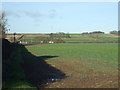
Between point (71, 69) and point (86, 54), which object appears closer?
point (71, 69)

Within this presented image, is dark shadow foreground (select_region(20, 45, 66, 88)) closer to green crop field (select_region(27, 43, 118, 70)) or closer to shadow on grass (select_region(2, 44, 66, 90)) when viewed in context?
shadow on grass (select_region(2, 44, 66, 90))

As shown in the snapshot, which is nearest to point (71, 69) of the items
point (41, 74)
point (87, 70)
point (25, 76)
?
point (87, 70)

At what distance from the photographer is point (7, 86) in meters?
11.6

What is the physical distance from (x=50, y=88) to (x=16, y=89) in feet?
7.62

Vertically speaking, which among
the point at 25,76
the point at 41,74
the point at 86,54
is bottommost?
the point at 86,54

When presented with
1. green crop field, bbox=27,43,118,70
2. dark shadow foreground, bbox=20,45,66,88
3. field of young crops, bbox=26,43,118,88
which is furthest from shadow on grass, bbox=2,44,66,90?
green crop field, bbox=27,43,118,70

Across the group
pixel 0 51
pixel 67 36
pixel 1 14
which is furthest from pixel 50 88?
pixel 67 36

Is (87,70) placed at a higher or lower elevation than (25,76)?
lower

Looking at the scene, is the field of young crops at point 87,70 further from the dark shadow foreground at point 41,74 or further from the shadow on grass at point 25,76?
the shadow on grass at point 25,76

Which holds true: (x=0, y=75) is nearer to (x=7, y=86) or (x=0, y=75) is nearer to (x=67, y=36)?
(x=7, y=86)

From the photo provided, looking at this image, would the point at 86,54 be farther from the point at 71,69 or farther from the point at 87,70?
the point at 87,70

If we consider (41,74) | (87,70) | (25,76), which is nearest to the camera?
(25,76)

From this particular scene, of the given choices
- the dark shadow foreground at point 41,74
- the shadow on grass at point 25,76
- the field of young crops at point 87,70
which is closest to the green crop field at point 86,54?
the field of young crops at point 87,70

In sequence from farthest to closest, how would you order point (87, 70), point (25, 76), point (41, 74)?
point (87, 70), point (41, 74), point (25, 76)
